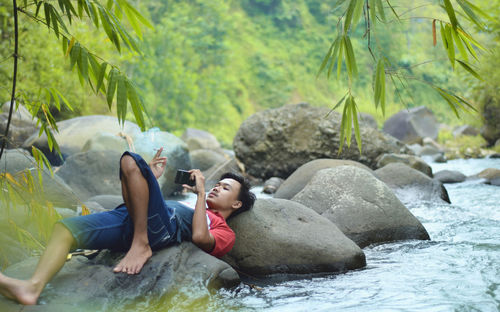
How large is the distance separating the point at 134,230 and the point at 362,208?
2346mm

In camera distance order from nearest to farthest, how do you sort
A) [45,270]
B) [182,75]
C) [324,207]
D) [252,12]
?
[45,270] → [324,207] → [182,75] → [252,12]

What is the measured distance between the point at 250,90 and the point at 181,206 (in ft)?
105

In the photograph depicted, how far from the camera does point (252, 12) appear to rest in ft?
127

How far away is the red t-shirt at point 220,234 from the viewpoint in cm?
327

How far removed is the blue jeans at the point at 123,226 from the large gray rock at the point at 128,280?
10cm

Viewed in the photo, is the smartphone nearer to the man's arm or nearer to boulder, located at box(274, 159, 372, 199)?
the man's arm

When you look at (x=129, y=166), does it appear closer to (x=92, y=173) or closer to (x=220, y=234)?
(x=220, y=234)

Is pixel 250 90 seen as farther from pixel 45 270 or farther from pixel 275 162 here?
pixel 45 270

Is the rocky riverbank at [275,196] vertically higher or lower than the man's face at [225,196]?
lower

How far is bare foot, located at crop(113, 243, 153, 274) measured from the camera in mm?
2738

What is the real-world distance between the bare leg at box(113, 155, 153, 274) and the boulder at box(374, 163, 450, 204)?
4.07 m

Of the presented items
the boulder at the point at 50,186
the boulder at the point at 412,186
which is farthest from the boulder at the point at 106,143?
the boulder at the point at 412,186

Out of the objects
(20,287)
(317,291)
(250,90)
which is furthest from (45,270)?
(250,90)

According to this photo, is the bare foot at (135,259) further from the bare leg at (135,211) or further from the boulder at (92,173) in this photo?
the boulder at (92,173)
